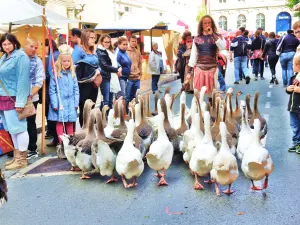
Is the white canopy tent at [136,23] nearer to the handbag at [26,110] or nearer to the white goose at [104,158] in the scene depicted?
the handbag at [26,110]

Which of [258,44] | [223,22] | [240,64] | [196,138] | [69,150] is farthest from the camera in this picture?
[223,22]

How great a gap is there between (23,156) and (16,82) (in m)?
1.18

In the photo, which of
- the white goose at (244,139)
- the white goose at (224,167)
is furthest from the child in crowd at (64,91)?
the white goose at (224,167)

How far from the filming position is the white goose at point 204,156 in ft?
16.5

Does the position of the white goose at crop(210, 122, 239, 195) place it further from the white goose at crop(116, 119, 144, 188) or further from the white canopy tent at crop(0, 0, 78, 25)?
the white canopy tent at crop(0, 0, 78, 25)

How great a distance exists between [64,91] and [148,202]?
117 inches

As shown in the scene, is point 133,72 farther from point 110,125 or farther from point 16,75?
point 16,75

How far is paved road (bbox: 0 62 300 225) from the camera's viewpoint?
4414mm

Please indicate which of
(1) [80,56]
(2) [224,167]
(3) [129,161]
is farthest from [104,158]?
(1) [80,56]

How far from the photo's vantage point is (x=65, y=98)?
23.2ft

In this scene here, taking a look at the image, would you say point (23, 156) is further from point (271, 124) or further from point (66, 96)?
point (271, 124)

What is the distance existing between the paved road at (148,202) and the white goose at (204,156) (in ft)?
0.81

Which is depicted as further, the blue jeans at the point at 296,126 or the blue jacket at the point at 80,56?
the blue jacket at the point at 80,56

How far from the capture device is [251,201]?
15.6 ft
